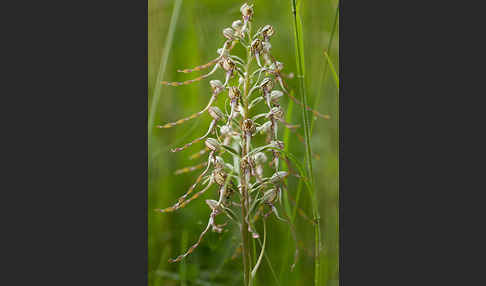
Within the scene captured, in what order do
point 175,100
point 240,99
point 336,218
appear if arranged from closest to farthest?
point 240,99 → point 336,218 → point 175,100

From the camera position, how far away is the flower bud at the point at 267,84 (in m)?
1.95

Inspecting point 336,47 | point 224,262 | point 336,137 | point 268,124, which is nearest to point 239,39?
point 268,124

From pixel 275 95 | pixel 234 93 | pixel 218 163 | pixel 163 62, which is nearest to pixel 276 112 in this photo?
pixel 275 95

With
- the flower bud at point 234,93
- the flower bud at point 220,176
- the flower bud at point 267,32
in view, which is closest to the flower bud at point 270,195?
the flower bud at point 220,176

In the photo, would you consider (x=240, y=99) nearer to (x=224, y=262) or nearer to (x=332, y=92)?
(x=332, y=92)

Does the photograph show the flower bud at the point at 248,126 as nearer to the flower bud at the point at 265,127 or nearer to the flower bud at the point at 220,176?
the flower bud at the point at 265,127

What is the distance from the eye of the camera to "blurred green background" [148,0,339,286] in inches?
89.0

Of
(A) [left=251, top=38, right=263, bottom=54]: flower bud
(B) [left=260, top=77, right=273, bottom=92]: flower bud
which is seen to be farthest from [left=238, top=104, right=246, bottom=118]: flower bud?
(A) [left=251, top=38, right=263, bottom=54]: flower bud

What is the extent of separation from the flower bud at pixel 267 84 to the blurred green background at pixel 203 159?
0.37m

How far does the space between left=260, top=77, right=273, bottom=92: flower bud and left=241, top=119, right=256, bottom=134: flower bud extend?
0.58 ft

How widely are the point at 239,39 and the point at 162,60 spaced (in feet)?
1.60

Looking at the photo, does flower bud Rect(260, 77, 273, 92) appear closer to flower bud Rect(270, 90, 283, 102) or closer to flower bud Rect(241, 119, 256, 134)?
flower bud Rect(270, 90, 283, 102)

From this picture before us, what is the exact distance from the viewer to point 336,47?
7.47 ft

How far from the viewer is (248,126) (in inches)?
74.5
